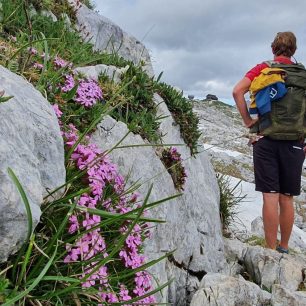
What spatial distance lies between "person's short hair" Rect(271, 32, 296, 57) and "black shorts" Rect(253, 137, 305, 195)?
5.03 ft

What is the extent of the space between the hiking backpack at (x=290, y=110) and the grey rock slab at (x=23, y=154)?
4.63 metres

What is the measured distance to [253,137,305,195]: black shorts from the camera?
7230mm

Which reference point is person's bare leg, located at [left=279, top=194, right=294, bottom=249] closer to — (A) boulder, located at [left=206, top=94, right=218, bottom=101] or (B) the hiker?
(B) the hiker

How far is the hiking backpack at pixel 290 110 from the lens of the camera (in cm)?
697

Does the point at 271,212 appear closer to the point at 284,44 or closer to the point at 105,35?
the point at 284,44

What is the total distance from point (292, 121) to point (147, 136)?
264cm

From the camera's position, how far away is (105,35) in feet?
38.5

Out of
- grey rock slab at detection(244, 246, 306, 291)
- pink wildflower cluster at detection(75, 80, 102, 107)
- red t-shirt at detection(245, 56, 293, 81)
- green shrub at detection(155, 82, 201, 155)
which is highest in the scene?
A: red t-shirt at detection(245, 56, 293, 81)

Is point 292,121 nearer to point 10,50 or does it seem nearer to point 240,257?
point 240,257

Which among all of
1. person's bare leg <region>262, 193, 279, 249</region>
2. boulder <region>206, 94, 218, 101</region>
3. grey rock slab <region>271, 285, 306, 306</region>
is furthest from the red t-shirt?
boulder <region>206, 94, 218, 101</region>

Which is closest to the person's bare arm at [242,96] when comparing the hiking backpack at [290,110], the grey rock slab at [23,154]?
the hiking backpack at [290,110]

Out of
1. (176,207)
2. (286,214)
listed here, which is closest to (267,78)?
(286,214)

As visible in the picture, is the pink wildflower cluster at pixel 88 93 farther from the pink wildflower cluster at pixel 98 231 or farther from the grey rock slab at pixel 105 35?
the grey rock slab at pixel 105 35

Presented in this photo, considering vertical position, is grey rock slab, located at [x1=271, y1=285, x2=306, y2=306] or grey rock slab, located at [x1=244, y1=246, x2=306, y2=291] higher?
grey rock slab, located at [x1=244, y1=246, x2=306, y2=291]
